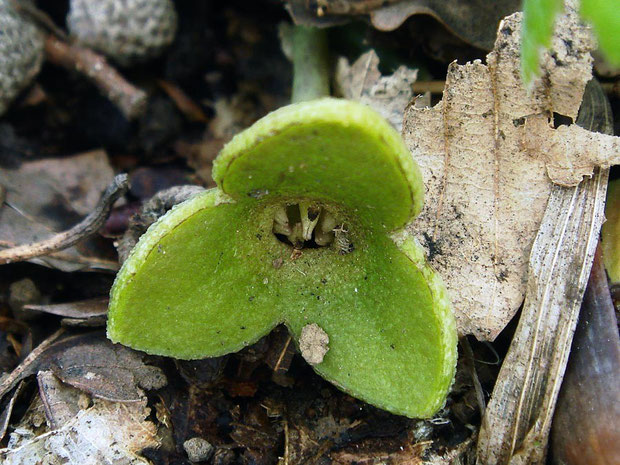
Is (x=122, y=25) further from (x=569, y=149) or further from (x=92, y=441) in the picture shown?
(x=569, y=149)

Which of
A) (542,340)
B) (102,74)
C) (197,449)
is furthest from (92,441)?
(102,74)

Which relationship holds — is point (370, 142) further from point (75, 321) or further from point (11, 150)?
point (11, 150)

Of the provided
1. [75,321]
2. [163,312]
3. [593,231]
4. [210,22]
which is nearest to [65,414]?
[75,321]

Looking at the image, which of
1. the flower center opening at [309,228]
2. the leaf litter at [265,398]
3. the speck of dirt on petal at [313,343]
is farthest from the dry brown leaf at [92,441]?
the flower center opening at [309,228]

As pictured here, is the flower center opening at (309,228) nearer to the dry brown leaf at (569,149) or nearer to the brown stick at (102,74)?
the dry brown leaf at (569,149)

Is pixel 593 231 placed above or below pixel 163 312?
above

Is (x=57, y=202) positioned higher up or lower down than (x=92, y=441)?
higher up
